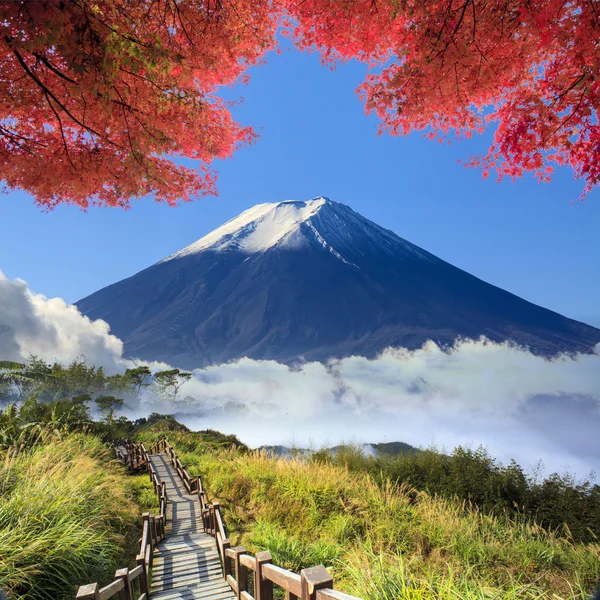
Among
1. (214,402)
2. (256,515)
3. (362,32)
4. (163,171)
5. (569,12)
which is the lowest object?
(214,402)

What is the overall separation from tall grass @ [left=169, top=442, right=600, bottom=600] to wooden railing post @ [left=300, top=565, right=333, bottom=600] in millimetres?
950

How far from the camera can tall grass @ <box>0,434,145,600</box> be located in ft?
10.7

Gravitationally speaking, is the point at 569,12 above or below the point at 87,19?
above

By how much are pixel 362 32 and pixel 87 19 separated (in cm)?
325

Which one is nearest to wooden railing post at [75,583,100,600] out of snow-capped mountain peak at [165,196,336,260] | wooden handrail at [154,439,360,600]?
wooden handrail at [154,439,360,600]

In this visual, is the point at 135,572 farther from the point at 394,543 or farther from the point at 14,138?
the point at 14,138

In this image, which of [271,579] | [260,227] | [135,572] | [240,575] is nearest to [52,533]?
[135,572]

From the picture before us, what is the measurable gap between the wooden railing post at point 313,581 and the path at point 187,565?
102 inches

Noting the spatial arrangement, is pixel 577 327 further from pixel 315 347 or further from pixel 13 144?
pixel 13 144

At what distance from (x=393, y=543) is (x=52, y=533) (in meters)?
3.88

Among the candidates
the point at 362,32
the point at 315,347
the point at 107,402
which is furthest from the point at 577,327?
the point at 362,32

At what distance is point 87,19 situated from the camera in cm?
292

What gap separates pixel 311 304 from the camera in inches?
5561

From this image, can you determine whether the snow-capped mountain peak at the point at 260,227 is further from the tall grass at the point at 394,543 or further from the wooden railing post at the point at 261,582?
the wooden railing post at the point at 261,582
